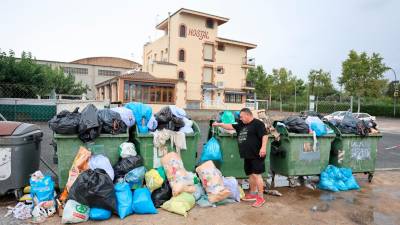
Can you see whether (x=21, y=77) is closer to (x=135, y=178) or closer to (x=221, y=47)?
(x=135, y=178)

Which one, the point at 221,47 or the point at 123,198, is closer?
the point at 123,198

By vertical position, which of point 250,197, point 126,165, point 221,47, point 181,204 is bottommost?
point 250,197

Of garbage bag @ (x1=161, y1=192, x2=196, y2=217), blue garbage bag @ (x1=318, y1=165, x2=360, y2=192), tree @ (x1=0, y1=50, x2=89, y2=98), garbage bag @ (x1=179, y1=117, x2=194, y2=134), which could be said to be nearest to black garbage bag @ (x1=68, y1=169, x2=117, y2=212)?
garbage bag @ (x1=161, y1=192, x2=196, y2=217)

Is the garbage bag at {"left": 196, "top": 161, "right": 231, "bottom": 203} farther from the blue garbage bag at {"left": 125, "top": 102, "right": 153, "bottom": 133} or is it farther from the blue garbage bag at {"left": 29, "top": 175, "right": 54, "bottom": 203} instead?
the blue garbage bag at {"left": 29, "top": 175, "right": 54, "bottom": 203}

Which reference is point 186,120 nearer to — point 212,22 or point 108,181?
point 108,181

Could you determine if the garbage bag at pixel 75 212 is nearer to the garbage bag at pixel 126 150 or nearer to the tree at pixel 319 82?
the garbage bag at pixel 126 150

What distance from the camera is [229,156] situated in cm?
554

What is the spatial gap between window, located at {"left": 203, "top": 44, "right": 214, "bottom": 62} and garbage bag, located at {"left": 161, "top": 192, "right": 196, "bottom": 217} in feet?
107

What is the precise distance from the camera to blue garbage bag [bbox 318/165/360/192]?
19.0 ft

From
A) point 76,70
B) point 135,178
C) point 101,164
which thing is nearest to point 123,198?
point 135,178

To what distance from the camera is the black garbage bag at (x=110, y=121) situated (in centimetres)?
480

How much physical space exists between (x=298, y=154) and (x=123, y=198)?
126 inches

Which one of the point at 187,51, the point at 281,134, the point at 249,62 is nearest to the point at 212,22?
A: the point at 187,51

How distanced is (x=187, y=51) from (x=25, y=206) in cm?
3213
